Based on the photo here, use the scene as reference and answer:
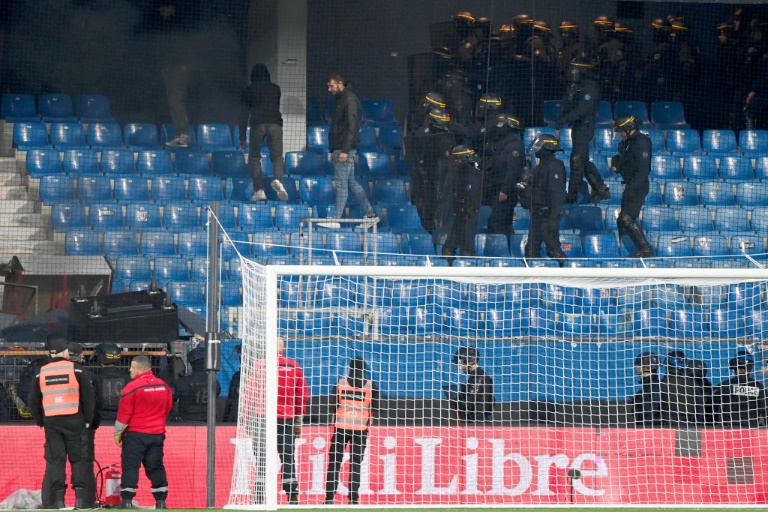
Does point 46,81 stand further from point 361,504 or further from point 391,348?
point 361,504

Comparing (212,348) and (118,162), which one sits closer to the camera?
(212,348)

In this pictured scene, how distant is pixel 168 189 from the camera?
45.2 ft

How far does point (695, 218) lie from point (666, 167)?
36.6 inches

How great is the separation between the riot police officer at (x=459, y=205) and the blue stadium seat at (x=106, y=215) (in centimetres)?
355

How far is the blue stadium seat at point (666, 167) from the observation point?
15094mm

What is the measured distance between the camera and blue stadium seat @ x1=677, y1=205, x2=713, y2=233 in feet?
47.6

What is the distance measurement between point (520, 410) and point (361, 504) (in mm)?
1515

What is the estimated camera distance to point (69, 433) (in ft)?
27.6

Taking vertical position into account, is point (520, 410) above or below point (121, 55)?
below

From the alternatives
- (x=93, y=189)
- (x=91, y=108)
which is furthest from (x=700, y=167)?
(x=91, y=108)

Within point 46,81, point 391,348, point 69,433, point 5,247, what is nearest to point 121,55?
point 46,81

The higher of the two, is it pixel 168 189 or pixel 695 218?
pixel 168 189

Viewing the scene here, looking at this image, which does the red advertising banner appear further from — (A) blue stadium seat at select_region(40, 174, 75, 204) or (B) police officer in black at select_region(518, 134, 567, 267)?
(A) blue stadium seat at select_region(40, 174, 75, 204)

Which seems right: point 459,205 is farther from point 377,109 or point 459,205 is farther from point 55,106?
point 55,106
